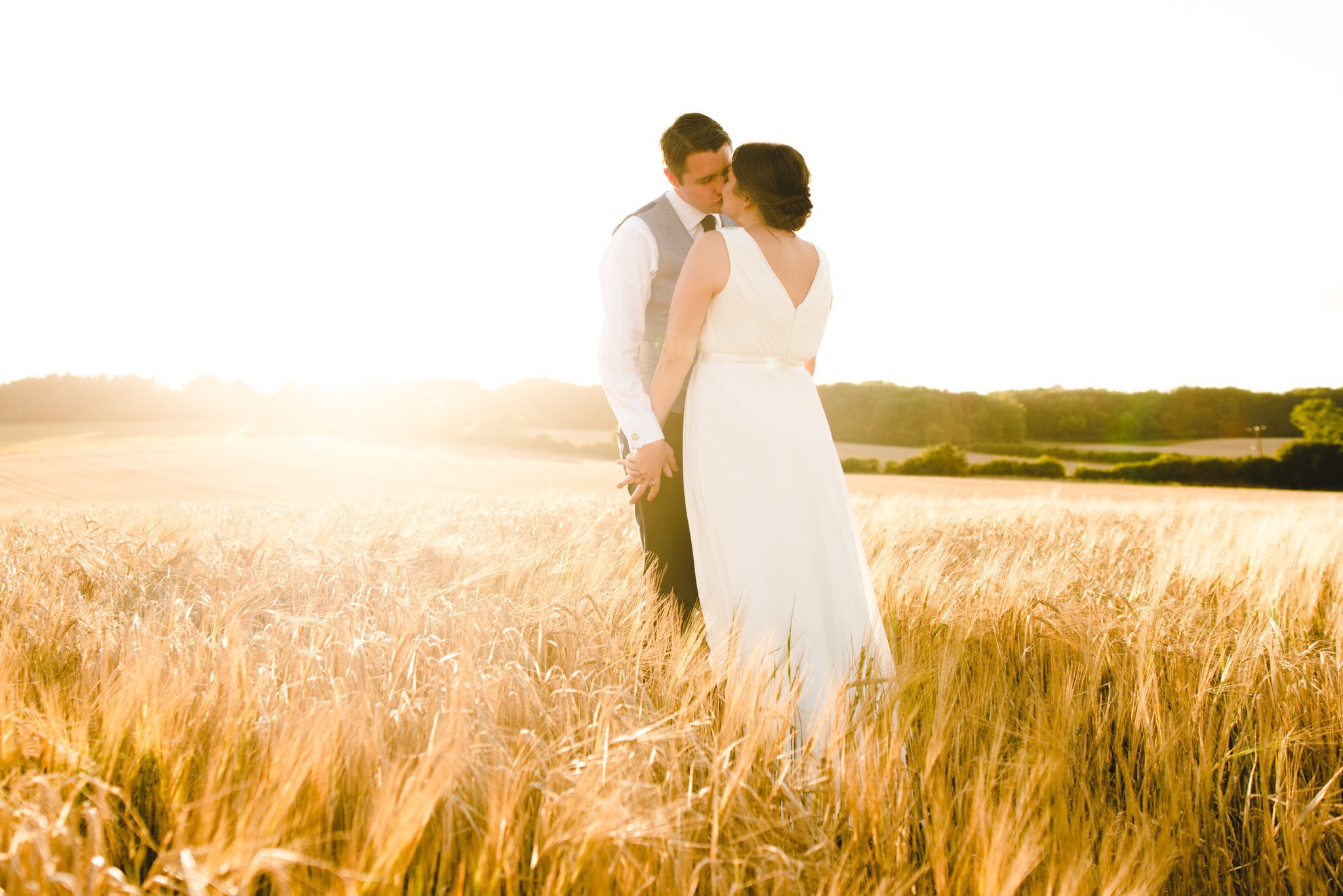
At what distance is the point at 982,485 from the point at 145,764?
1807cm

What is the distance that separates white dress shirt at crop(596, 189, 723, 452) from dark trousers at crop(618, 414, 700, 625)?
8.8 inches

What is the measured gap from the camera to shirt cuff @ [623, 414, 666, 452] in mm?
2365

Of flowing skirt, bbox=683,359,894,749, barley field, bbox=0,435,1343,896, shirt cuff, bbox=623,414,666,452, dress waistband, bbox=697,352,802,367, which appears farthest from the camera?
shirt cuff, bbox=623,414,666,452

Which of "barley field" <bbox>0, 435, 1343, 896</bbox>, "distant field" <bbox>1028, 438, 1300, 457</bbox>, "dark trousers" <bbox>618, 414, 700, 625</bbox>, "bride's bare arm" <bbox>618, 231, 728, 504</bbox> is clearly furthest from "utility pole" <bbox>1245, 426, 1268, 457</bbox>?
"bride's bare arm" <bbox>618, 231, 728, 504</bbox>

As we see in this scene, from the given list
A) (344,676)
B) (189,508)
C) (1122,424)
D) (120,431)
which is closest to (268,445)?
(120,431)

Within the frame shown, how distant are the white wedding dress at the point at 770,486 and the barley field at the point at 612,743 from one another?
0.27m

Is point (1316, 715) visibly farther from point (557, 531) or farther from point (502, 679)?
point (557, 531)

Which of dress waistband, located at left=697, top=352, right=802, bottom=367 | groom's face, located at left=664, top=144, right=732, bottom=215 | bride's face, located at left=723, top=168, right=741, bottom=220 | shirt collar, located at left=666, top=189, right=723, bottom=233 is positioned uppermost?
groom's face, located at left=664, top=144, right=732, bottom=215

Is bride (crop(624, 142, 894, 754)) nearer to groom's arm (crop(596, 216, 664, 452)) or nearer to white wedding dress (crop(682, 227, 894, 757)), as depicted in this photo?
white wedding dress (crop(682, 227, 894, 757))

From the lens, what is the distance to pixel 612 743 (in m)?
1.15

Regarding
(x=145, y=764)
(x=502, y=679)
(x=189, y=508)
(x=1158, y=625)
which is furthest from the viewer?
(x=189, y=508)

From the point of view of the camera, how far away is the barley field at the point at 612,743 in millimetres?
968

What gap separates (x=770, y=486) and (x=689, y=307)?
603mm

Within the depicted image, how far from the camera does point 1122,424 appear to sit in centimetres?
3447
